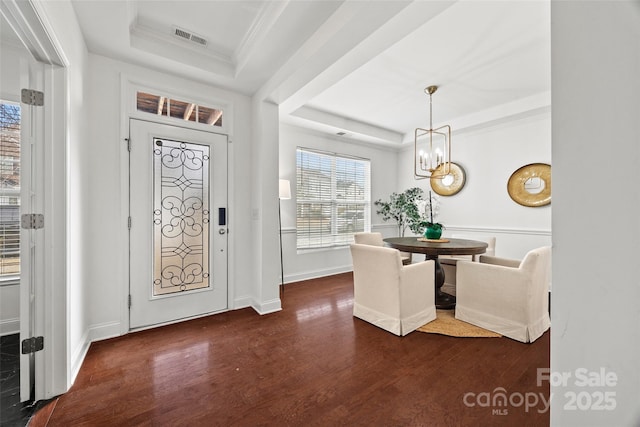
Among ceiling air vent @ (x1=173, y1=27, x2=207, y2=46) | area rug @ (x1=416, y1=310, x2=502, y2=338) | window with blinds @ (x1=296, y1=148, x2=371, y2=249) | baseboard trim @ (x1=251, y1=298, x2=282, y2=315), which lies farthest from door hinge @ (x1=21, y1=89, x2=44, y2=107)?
area rug @ (x1=416, y1=310, x2=502, y2=338)

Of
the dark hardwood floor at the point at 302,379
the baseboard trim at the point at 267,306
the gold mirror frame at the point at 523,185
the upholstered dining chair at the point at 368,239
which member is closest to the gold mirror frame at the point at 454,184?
the gold mirror frame at the point at 523,185

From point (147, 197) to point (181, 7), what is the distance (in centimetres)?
170

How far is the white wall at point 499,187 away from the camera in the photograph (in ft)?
12.5

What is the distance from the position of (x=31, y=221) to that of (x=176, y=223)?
1220mm

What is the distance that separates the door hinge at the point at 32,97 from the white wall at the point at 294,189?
287 cm

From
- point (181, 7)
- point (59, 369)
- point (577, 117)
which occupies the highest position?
point (181, 7)

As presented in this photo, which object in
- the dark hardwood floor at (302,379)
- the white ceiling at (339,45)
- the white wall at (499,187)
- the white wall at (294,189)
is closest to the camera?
the dark hardwood floor at (302,379)

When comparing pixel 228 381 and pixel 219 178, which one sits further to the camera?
pixel 219 178

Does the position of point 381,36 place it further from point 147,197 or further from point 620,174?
point 147,197

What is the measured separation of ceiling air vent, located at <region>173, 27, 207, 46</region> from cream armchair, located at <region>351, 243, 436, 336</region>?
252 cm

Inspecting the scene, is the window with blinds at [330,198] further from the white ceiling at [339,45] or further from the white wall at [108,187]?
the white wall at [108,187]

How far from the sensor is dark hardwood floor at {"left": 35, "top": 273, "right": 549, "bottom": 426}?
1.52 metres

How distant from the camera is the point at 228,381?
5.98 ft

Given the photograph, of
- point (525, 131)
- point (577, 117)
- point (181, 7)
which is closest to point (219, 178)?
point (181, 7)
